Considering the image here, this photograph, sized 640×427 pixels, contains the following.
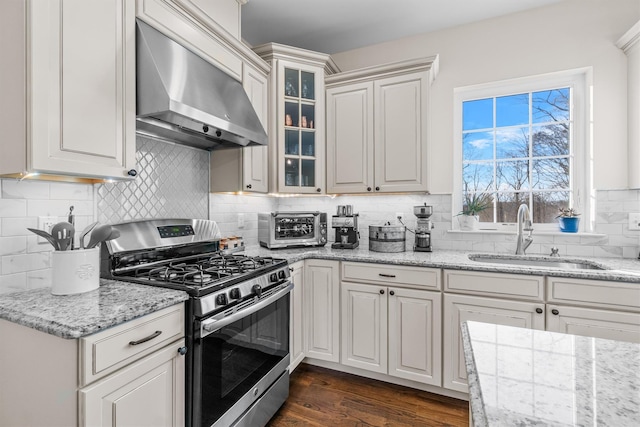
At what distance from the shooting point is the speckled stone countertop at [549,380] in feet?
1.67

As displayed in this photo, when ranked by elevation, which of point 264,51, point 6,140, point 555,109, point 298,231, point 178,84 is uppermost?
point 264,51

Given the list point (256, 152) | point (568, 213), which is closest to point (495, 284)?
point (568, 213)

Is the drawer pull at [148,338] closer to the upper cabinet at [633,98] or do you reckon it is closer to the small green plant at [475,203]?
the small green plant at [475,203]

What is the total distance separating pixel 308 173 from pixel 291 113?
0.53 meters

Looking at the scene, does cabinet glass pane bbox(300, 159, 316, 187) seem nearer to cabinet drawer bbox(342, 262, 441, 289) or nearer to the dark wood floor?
cabinet drawer bbox(342, 262, 441, 289)

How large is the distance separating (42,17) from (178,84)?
1.74 feet

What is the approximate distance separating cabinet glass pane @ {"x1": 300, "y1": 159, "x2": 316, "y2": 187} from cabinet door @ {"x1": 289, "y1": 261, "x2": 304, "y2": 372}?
0.73 metres

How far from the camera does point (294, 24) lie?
263 cm

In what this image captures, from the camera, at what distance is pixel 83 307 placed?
43.6 inches

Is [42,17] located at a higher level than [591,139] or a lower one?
higher

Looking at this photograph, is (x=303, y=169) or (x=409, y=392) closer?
(x=409, y=392)

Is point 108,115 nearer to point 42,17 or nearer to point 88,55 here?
point 88,55

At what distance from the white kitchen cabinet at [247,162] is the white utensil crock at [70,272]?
1.17 metres

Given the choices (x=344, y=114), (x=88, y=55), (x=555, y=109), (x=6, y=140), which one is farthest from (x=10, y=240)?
(x=555, y=109)
